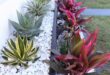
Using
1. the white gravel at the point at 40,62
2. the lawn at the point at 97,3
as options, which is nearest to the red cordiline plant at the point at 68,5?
the white gravel at the point at 40,62

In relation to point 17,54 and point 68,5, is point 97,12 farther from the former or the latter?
point 17,54

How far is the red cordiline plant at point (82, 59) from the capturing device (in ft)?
9.24

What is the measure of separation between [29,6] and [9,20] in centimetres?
170

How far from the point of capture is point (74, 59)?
2.90m

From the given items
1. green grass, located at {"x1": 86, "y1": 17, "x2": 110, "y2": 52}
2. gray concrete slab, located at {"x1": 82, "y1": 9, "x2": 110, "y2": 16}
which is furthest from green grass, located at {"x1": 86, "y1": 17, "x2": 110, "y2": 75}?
gray concrete slab, located at {"x1": 82, "y1": 9, "x2": 110, "y2": 16}

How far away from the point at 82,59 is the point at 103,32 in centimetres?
427

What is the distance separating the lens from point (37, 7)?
241 inches

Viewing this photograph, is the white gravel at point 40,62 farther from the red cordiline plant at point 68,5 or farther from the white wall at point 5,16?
the red cordiline plant at point 68,5

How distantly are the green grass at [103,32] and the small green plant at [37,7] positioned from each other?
148 centimetres

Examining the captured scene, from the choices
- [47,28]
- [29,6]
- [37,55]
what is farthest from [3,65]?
[29,6]

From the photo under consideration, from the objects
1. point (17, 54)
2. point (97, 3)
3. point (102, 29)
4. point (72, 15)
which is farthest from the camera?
point (97, 3)

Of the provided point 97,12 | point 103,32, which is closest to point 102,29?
point 103,32

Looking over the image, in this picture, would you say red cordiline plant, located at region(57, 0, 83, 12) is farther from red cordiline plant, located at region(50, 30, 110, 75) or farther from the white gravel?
red cordiline plant, located at region(50, 30, 110, 75)

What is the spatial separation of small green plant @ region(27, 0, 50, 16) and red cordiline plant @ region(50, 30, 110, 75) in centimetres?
307
